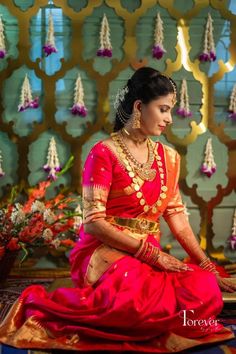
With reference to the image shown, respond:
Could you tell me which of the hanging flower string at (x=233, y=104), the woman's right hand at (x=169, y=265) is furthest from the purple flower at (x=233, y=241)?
the woman's right hand at (x=169, y=265)

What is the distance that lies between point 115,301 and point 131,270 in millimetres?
173

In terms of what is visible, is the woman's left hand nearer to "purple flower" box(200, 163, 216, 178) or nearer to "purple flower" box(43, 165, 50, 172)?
"purple flower" box(200, 163, 216, 178)

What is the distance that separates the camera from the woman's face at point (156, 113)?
2348mm

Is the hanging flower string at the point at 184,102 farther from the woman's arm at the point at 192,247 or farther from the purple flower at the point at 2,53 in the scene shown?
the woman's arm at the point at 192,247

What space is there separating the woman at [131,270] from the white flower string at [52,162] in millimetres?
1310

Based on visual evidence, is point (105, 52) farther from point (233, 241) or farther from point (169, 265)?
point (169, 265)

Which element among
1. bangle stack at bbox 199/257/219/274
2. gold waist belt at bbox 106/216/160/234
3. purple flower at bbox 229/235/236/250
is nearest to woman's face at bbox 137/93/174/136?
gold waist belt at bbox 106/216/160/234

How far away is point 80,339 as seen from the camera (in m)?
2.09

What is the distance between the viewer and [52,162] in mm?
3773

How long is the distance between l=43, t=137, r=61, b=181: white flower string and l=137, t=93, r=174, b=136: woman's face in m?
1.49

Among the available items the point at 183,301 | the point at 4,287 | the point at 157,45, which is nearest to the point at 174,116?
the point at 157,45

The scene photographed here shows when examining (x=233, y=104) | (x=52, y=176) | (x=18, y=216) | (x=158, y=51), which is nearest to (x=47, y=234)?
(x=18, y=216)

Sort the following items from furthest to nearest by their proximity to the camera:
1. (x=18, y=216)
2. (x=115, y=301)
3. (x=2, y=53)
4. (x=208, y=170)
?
(x=208, y=170) → (x=2, y=53) → (x=18, y=216) → (x=115, y=301)

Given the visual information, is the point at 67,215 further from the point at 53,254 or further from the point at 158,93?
the point at 158,93
